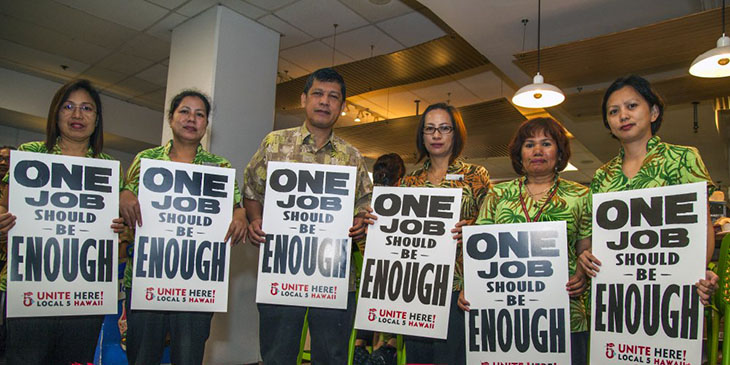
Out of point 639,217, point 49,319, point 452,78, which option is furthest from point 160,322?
point 452,78

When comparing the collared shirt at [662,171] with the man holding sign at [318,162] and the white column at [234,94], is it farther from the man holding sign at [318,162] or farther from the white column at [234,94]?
the white column at [234,94]

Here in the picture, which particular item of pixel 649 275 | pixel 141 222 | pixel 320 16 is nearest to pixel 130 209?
pixel 141 222

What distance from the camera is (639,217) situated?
1.81 metres

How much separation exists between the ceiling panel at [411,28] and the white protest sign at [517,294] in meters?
3.98

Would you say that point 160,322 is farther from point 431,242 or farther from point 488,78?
point 488,78

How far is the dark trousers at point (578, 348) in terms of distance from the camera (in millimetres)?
1963

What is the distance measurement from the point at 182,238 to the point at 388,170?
2.01 meters

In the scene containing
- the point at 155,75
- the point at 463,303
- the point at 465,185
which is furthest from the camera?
the point at 155,75

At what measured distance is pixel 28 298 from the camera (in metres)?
1.91

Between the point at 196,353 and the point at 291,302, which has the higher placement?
the point at 291,302

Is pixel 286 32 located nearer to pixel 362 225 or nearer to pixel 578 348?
pixel 362 225

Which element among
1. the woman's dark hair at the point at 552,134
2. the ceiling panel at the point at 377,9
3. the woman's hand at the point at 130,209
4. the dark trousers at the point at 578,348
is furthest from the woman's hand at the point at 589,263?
the ceiling panel at the point at 377,9

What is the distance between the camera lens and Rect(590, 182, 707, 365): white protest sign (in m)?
1.67

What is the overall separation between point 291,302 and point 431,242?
26.4 inches
